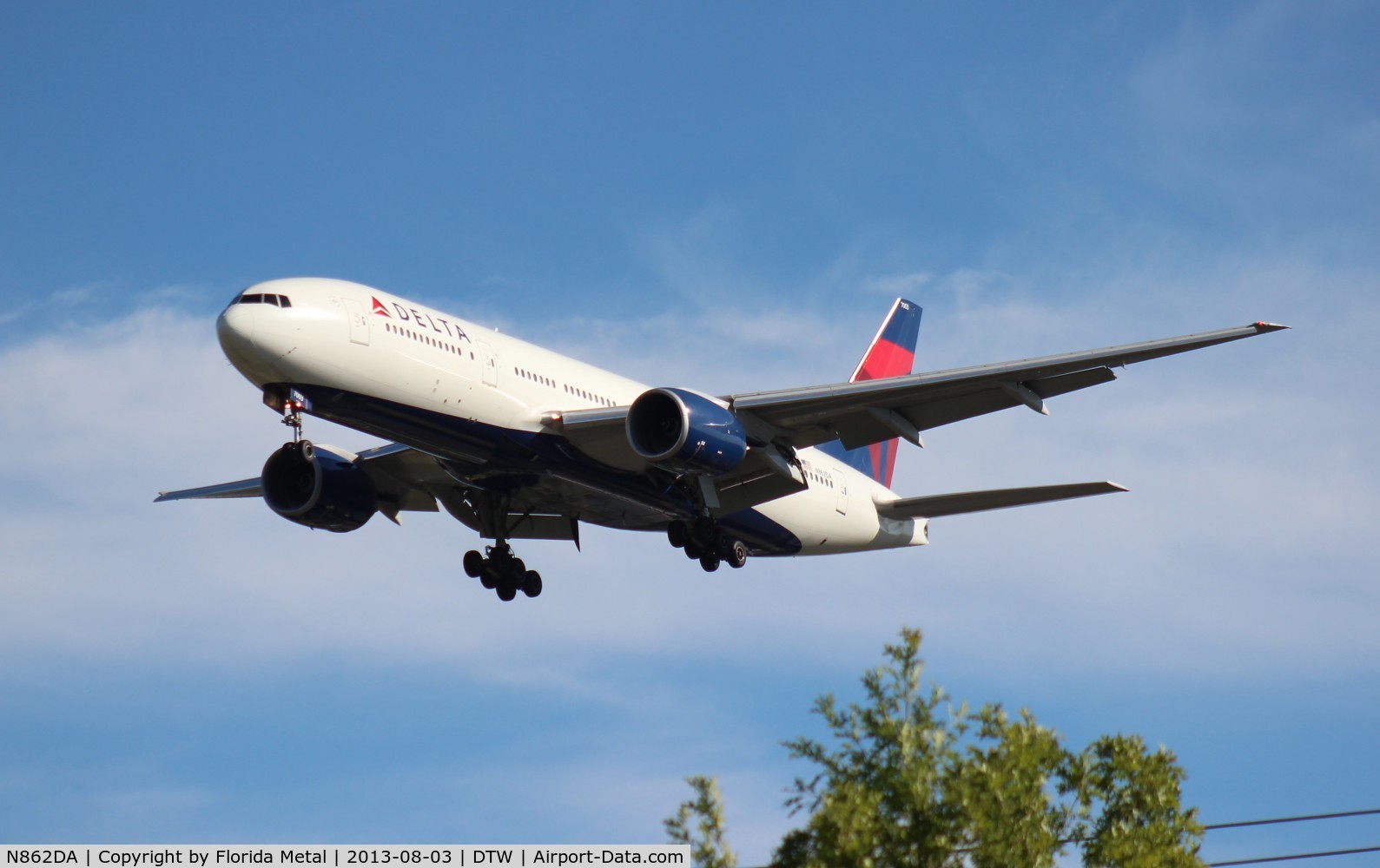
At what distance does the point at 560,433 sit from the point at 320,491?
614 cm

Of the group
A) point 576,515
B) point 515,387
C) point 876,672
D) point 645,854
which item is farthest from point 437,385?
point 876,672

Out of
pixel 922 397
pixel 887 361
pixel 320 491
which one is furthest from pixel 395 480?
pixel 887 361

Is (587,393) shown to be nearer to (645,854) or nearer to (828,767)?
(645,854)

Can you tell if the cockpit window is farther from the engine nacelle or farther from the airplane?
the engine nacelle

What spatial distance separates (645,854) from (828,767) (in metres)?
3.49

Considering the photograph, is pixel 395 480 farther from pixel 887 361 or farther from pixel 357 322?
pixel 887 361

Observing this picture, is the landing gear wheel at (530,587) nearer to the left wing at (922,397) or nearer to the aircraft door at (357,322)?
the left wing at (922,397)

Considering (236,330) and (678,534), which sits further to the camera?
(678,534)

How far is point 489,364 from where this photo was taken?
2559 centimetres

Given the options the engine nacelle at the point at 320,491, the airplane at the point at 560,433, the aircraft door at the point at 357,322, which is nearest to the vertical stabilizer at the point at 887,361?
the airplane at the point at 560,433

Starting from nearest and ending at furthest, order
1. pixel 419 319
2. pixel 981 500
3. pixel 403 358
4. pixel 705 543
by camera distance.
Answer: pixel 403 358, pixel 419 319, pixel 705 543, pixel 981 500

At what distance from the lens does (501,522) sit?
31266 millimetres

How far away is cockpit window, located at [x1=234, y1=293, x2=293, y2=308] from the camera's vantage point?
2322cm
